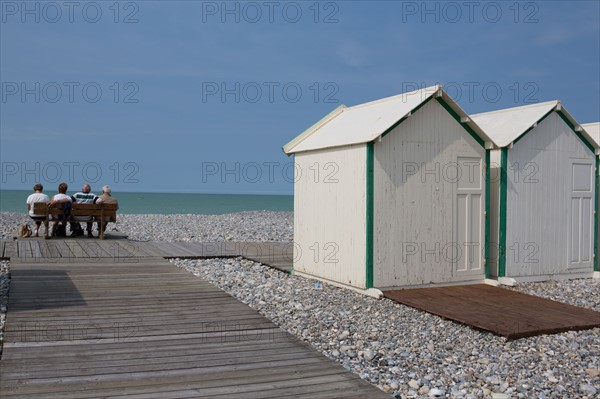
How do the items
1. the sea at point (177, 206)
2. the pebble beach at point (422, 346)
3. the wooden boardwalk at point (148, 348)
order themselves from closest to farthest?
the wooden boardwalk at point (148, 348)
the pebble beach at point (422, 346)
the sea at point (177, 206)

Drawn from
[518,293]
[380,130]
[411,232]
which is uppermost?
[380,130]

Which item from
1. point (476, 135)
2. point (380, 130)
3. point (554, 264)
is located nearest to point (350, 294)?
point (380, 130)

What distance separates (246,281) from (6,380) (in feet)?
18.4

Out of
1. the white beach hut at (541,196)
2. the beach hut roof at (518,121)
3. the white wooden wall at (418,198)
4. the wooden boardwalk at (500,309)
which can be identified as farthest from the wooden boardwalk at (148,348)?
the beach hut roof at (518,121)

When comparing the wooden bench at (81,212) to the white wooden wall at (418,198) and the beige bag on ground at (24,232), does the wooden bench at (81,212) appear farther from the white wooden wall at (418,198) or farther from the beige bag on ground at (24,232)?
the white wooden wall at (418,198)

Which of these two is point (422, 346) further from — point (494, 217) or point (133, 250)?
point (133, 250)

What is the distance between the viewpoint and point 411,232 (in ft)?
30.9

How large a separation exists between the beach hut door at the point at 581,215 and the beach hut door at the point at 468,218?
7.97 feet

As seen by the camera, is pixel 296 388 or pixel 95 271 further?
pixel 95 271

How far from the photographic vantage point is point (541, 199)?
36.3 feet

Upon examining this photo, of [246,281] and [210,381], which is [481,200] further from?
[210,381]

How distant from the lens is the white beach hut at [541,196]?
10609 millimetres

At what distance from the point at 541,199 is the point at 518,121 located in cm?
152

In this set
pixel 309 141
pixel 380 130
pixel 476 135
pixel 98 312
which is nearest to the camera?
pixel 98 312
